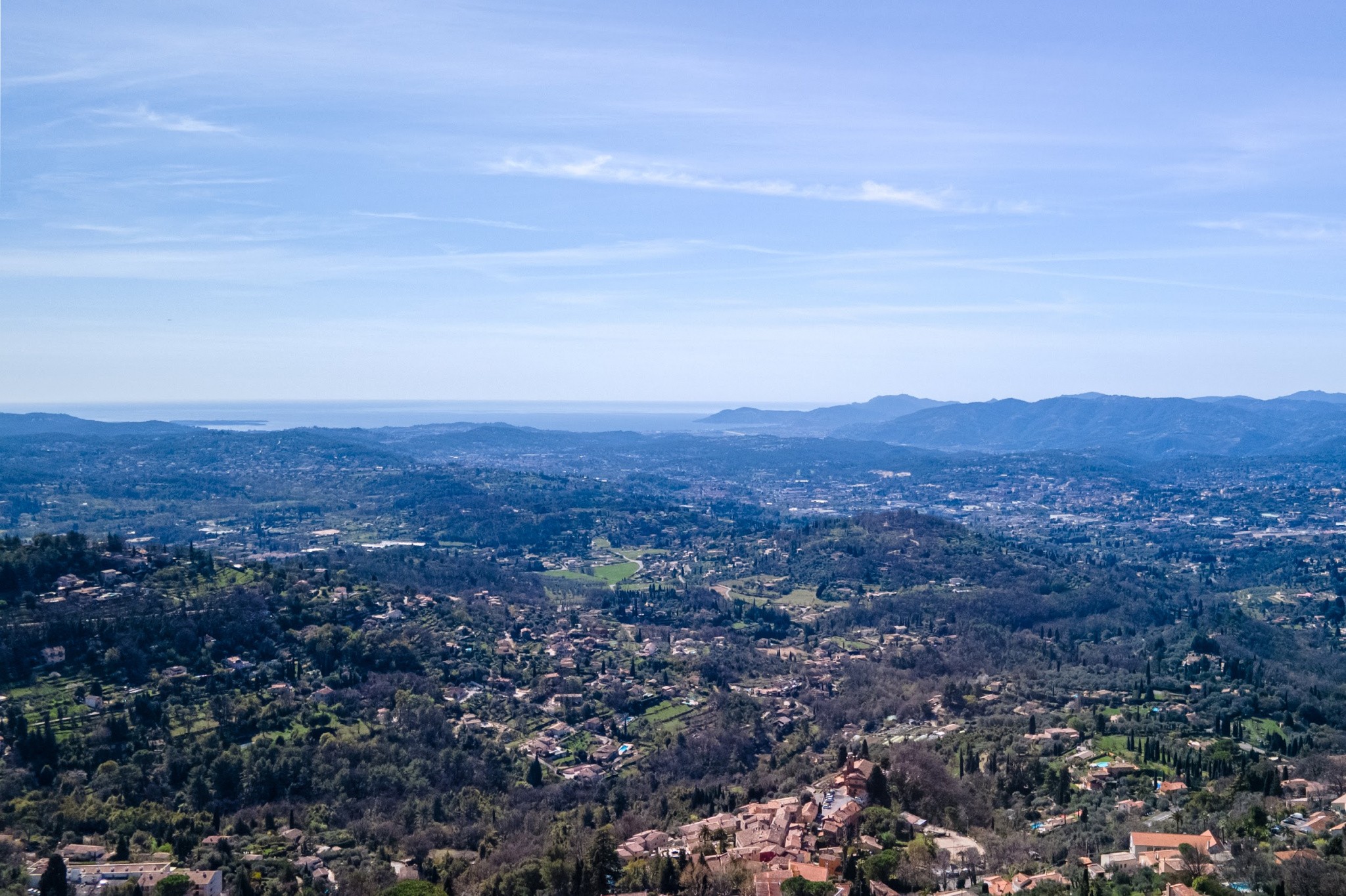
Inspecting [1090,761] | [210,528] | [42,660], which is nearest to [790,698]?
[1090,761]

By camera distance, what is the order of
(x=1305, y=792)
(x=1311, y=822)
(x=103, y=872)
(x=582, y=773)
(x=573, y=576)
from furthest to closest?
(x=573, y=576) < (x=582, y=773) < (x=1305, y=792) < (x=1311, y=822) < (x=103, y=872)

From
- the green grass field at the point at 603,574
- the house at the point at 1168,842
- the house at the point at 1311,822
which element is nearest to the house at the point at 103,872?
the house at the point at 1168,842

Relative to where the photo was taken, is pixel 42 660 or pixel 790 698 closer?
pixel 42 660

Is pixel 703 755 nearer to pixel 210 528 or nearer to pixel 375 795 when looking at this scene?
pixel 375 795

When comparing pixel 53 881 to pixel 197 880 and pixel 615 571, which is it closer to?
pixel 197 880

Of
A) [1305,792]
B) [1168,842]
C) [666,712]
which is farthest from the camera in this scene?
[666,712]

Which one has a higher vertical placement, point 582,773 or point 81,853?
point 81,853

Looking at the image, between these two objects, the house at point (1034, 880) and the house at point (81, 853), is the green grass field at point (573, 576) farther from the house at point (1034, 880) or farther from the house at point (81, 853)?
the house at point (1034, 880)

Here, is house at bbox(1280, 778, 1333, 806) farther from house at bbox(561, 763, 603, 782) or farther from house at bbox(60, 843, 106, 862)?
house at bbox(60, 843, 106, 862)

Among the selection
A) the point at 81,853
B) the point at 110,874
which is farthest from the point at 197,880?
the point at 81,853

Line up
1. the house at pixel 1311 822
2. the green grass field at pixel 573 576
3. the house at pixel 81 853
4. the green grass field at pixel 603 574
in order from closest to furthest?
the house at pixel 1311 822 < the house at pixel 81 853 < the green grass field at pixel 573 576 < the green grass field at pixel 603 574

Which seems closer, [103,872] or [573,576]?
[103,872]
